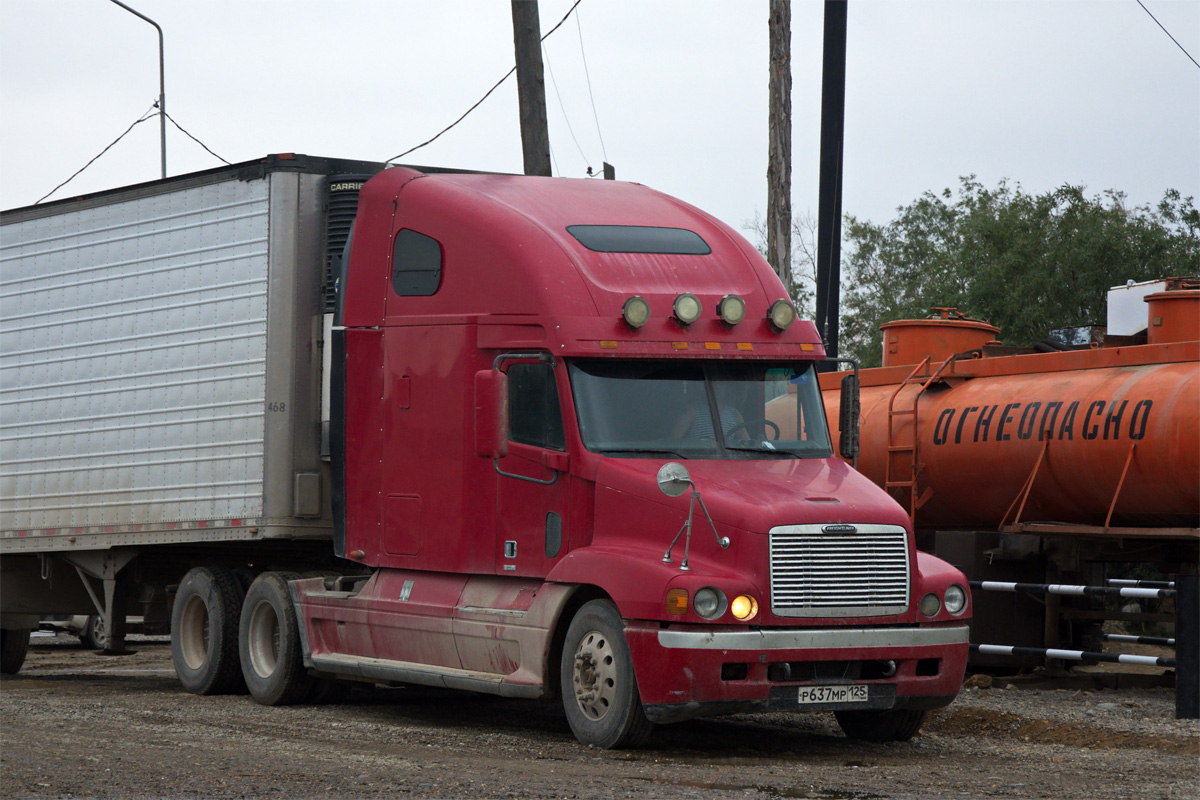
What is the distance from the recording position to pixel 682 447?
410 inches

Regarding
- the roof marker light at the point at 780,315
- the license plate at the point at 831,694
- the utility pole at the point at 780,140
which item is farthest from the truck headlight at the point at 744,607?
the utility pole at the point at 780,140

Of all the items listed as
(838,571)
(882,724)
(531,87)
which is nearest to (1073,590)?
(882,724)

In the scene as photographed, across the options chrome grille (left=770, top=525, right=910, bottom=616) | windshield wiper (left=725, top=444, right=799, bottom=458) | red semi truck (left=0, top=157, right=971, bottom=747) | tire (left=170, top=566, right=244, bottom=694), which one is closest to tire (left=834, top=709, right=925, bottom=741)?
red semi truck (left=0, top=157, right=971, bottom=747)

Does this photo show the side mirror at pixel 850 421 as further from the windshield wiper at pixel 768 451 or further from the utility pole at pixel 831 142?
the utility pole at pixel 831 142

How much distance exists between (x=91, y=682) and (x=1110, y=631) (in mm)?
11883

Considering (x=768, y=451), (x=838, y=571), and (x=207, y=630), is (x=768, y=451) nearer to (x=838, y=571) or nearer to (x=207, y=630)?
(x=838, y=571)

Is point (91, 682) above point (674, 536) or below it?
below

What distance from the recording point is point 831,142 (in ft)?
56.4

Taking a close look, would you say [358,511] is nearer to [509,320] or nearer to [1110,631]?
[509,320]

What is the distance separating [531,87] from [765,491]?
9.32 m

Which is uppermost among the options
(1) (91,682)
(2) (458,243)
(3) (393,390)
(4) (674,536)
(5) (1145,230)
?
(5) (1145,230)

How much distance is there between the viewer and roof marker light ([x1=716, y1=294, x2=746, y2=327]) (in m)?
10.8

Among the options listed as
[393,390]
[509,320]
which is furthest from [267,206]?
[509,320]

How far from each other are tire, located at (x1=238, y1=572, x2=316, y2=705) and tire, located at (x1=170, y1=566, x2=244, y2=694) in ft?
0.52
